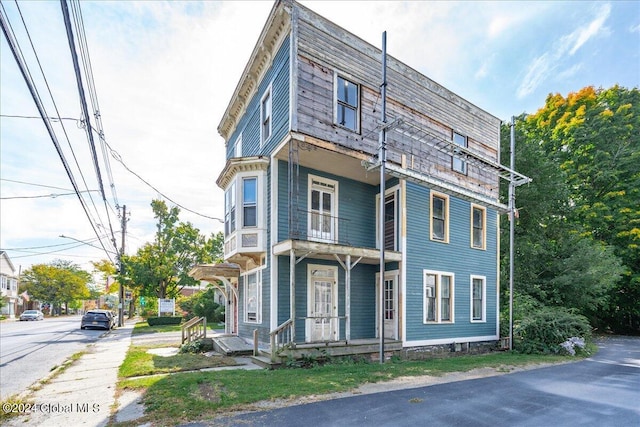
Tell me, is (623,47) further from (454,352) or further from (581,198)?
(454,352)

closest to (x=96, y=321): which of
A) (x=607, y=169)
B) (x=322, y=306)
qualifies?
(x=322, y=306)

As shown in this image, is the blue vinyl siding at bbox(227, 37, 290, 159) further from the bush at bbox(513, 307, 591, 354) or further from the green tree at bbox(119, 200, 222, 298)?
the green tree at bbox(119, 200, 222, 298)

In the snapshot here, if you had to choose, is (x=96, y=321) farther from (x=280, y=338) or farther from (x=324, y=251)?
(x=324, y=251)

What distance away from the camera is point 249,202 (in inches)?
472

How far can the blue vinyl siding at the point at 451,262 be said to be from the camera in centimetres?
1286

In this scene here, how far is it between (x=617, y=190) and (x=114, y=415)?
27.4m

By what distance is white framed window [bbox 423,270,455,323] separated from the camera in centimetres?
1332

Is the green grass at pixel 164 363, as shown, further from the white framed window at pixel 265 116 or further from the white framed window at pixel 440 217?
the white framed window at pixel 440 217

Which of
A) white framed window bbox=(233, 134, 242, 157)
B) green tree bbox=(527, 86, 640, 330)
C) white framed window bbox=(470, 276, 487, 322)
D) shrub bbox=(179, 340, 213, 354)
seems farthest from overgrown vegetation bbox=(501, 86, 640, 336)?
white framed window bbox=(233, 134, 242, 157)

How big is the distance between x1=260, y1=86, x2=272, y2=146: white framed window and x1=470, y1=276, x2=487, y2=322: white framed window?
9.97 meters

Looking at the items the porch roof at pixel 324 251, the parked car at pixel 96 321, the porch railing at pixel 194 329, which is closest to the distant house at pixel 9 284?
the parked car at pixel 96 321

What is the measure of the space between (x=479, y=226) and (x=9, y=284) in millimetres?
65192

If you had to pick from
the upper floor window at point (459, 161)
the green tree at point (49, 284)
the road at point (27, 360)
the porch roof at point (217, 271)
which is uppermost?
the upper floor window at point (459, 161)

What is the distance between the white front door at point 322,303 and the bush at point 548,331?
769 cm
